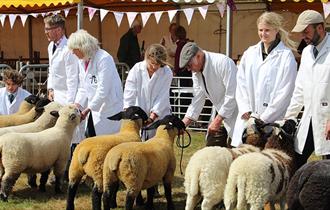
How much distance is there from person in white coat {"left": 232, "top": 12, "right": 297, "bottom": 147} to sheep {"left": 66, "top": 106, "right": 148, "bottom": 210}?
1.22 meters

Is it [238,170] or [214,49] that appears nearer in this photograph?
[238,170]

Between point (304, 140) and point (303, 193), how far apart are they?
4.01 feet

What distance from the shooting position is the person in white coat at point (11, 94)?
25.9 ft

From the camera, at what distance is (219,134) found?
5977 mm

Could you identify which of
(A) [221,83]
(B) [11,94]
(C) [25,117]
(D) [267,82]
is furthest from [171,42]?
(D) [267,82]

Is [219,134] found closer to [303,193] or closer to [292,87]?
[292,87]

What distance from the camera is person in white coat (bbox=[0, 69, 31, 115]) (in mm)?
7895

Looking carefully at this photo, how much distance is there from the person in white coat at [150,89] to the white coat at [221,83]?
0.54 metres

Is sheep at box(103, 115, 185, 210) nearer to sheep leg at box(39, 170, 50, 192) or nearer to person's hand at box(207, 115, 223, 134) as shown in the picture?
person's hand at box(207, 115, 223, 134)

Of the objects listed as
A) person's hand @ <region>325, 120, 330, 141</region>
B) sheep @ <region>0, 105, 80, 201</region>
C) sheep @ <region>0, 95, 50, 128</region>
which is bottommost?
sheep @ <region>0, 105, 80, 201</region>

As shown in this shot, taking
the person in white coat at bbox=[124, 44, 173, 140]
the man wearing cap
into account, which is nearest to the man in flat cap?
the person in white coat at bbox=[124, 44, 173, 140]

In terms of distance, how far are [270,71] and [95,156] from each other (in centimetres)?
185

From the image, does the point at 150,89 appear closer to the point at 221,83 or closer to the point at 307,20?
the point at 221,83

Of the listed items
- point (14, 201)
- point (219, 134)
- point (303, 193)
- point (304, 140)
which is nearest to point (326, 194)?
point (303, 193)
